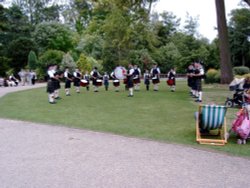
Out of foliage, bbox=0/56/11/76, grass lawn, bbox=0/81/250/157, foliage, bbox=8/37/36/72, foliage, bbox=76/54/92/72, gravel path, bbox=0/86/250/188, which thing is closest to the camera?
gravel path, bbox=0/86/250/188

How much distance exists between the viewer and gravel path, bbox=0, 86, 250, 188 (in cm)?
496

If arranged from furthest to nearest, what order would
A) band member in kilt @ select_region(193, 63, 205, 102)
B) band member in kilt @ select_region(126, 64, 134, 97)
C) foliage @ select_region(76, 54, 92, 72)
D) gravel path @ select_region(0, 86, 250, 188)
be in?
foliage @ select_region(76, 54, 92, 72), band member in kilt @ select_region(126, 64, 134, 97), band member in kilt @ select_region(193, 63, 205, 102), gravel path @ select_region(0, 86, 250, 188)

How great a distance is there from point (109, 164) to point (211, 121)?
9.55ft

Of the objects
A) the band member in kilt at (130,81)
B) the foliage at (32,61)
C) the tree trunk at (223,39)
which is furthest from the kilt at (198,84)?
the foliage at (32,61)

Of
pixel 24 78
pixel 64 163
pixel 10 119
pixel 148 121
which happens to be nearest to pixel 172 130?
pixel 148 121

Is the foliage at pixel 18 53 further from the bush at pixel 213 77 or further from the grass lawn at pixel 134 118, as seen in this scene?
the grass lawn at pixel 134 118

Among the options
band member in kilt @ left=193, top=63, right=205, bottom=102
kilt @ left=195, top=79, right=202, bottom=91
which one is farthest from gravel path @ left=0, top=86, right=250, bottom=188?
kilt @ left=195, top=79, right=202, bottom=91

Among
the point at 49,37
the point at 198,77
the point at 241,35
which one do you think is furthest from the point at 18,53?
the point at 198,77

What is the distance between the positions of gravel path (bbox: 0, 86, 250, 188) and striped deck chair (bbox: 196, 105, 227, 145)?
2.57 ft

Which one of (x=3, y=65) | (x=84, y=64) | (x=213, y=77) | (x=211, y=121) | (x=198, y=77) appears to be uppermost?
(x=3, y=65)

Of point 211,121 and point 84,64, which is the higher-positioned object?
point 84,64

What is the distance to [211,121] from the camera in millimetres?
7590

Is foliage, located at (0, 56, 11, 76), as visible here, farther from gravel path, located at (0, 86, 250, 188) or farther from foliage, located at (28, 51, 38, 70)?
gravel path, located at (0, 86, 250, 188)

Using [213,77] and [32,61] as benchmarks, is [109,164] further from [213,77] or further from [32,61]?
[32,61]
